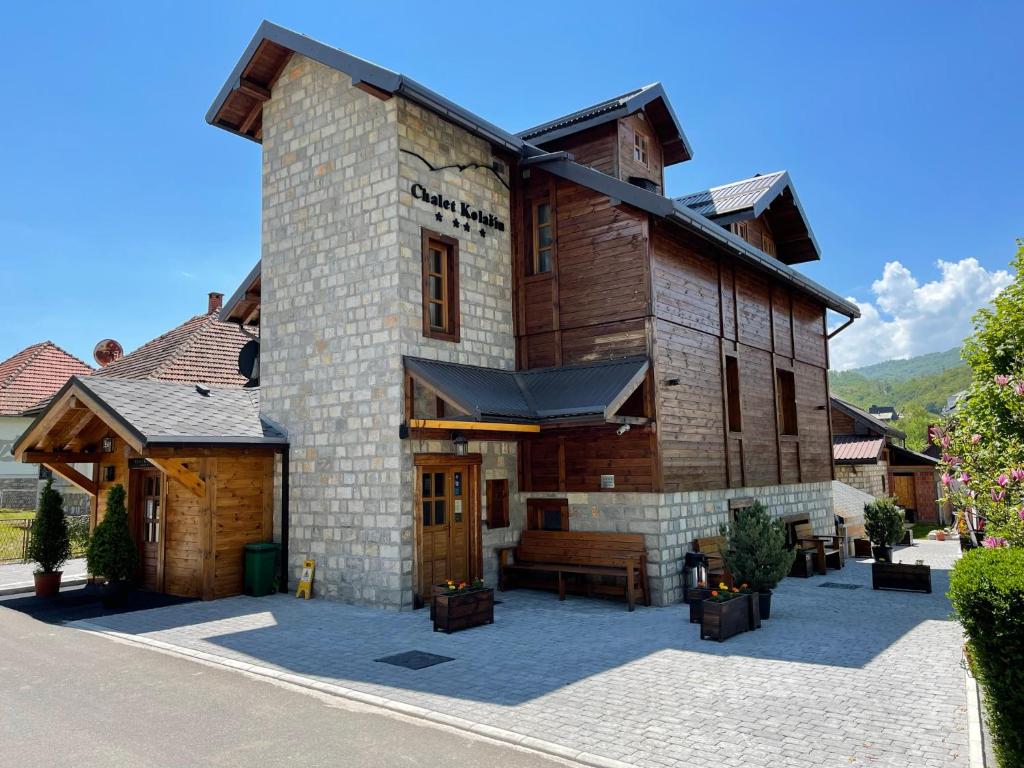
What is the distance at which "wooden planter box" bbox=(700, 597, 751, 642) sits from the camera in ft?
30.6

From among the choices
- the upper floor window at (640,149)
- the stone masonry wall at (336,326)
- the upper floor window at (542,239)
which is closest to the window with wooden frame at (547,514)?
the stone masonry wall at (336,326)

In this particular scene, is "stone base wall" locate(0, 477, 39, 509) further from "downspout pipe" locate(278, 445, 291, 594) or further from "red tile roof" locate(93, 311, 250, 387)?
"downspout pipe" locate(278, 445, 291, 594)

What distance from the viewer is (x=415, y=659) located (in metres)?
8.48

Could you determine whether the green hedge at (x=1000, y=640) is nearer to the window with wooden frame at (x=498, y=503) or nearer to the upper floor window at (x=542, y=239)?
the window with wooden frame at (x=498, y=503)

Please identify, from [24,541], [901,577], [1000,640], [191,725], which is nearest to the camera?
[1000,640]

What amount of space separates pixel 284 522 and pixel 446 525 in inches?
115

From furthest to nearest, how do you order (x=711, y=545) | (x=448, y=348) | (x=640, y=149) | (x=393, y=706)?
(x=640, y=149)
(x=711, y=545)
(x=448, y=348)
(x=393, y=706)

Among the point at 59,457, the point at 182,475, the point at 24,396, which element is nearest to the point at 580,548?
the point at 182,475

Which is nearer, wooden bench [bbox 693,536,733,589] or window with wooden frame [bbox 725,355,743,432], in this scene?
wooden bench [bbox 693,536,733,589]

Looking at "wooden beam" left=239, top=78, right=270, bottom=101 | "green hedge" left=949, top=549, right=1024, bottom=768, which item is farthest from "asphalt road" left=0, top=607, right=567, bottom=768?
"wooden beam" left=239, top=78, right=270, bottom=101

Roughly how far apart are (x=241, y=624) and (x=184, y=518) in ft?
10.8

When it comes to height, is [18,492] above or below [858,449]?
below

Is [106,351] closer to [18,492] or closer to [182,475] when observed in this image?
[18,492]

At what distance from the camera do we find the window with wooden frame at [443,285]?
Answer: 12461mm
